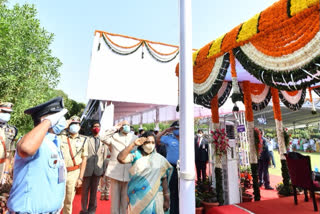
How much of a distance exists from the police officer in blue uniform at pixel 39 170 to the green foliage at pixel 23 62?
5515 mm

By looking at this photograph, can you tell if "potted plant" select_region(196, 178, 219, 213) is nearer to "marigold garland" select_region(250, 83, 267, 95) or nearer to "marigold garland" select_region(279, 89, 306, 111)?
"marigold garland" select_region(250, 83, 267, 95)

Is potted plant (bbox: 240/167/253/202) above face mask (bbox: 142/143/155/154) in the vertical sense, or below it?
below

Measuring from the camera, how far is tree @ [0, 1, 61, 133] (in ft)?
19.3

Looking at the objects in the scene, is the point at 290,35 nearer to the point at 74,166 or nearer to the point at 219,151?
the point at 219,151

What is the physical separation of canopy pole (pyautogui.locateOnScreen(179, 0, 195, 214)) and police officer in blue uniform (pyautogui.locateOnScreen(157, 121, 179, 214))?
174 cm

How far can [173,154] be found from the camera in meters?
3.21

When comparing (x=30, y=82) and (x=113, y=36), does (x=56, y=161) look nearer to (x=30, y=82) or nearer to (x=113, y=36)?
(x=30, y=82)

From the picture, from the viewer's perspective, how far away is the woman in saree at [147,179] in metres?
2.26

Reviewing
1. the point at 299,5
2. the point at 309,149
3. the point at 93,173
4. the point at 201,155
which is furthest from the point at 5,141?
the point at 309,149

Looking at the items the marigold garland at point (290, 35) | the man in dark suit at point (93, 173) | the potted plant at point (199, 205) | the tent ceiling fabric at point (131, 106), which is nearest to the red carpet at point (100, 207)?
the man in dark suit at point (93, 173)

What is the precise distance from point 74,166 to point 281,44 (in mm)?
3619

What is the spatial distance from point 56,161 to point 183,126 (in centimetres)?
114

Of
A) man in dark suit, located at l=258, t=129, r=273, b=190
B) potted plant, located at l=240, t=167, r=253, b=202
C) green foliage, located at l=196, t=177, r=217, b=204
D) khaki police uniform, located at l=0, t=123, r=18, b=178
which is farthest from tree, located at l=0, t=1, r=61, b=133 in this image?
man in dark suit, located at l=258, t=129, r=273, b=190

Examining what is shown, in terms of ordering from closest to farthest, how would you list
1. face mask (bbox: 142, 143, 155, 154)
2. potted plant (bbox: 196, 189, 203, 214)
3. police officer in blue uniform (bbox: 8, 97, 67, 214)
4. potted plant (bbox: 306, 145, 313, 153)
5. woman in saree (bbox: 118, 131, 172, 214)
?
police officer in blue uniform (bbox: 8, 97, 67, 214)
woman in saree (bbox: 118, 131, 172, 214)
face mask (bbox: 142, 143, 155, 154)
potted plant (bbox: 196, 189, 203, 214)
potted plant (bbox: 306, 145, 313, 153)
